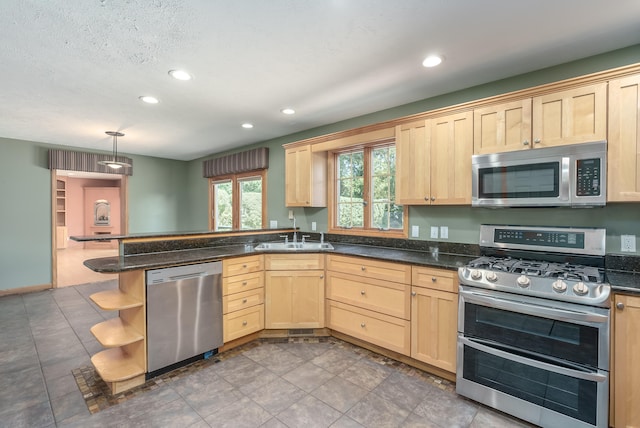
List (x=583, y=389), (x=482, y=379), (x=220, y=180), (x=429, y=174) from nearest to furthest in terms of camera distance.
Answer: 1. (x=583, y=389)
2. (x=482, y=379)
3. (x=429, y=174)
4. (x=220, y=180)

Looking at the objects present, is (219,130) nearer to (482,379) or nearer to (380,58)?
(380,58)

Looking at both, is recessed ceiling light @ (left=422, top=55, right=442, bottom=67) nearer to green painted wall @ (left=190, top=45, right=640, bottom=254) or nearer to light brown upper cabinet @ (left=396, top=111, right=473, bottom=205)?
light brown upper cabinet @ (left=396, top=111, right=473, bottom=205)

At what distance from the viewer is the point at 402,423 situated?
Answer: 1857 mm

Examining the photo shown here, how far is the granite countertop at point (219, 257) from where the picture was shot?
7.30 feet

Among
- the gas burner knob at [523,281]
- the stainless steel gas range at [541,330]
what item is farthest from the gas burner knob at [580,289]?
the gas burner knob at [523,281]

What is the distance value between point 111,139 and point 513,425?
5.97 metres

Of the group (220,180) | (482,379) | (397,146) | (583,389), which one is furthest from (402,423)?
(220,180)

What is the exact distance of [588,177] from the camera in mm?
1933

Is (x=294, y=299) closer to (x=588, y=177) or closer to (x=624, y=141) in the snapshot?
(x=588, y=177)

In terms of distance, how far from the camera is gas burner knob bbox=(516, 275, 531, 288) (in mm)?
1844

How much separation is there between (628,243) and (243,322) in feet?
10.3

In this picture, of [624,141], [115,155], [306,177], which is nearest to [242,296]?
[306,177]

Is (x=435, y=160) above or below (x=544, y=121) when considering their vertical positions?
below

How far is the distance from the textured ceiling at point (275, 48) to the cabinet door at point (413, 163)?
0.41 meters
